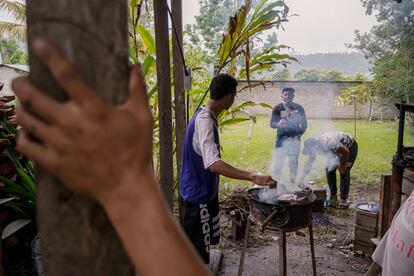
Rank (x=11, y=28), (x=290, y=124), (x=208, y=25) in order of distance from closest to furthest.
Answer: (x=290, y=124) < (x=11, y=28) < (x=208, y=25)

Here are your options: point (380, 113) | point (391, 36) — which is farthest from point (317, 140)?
point (380, 113)

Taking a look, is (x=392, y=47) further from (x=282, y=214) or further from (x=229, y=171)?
(x=229, y=171)

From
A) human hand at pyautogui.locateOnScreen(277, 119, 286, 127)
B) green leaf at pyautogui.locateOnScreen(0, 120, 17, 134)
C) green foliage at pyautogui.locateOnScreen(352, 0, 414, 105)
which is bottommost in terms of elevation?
human hand at pyautogui.locateOnScreen(277, 119, 286, 127)

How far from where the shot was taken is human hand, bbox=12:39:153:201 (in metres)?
0.55

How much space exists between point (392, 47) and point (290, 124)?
30.6ft

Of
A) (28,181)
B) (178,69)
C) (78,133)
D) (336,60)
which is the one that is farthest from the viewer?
(336,60)

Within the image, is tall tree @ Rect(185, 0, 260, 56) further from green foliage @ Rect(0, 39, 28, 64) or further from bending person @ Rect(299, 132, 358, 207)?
bending person @ Rect(299, 132, 358, 207)

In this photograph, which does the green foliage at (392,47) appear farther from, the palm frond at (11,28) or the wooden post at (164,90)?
the palm frond at (11,28)

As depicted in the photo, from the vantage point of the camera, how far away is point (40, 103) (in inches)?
21.9

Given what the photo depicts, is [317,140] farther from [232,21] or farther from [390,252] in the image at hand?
[390,252]

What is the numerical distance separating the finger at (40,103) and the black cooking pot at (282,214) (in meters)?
2.82

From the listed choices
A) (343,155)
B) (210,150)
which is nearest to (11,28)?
(343,155)

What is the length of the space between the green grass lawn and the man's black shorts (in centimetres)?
410

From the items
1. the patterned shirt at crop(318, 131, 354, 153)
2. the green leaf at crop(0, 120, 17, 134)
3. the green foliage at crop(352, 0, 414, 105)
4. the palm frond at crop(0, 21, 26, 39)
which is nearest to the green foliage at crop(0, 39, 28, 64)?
the palm frond at crop(0, 21, 26, 39)
